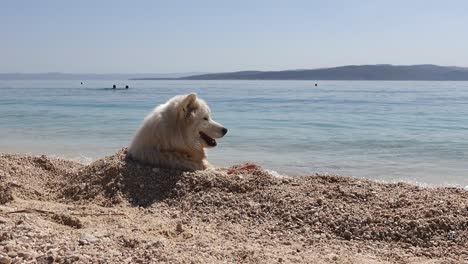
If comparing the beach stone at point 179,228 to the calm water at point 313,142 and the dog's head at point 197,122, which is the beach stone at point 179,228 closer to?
the dog's head at point 197,122

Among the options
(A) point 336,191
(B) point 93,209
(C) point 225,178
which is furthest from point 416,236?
(B) point 93,209

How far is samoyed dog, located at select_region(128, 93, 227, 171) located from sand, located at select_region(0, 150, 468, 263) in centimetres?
27

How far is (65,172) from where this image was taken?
310 inches

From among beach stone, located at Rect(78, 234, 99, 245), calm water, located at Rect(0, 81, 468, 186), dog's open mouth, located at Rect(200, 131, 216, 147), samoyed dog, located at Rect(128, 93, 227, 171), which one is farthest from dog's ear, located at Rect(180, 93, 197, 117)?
calm water, located at Rect(0, 81, 468, 186)

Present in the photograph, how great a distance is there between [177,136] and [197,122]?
345 millimetres

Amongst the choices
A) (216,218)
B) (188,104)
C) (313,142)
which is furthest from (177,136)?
(313,142)

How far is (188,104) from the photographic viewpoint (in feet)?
24.4

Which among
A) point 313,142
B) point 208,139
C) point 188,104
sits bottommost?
point 313,142

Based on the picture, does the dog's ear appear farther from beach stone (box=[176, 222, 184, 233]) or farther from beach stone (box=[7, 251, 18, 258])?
beach stone (box=[7, 251, 18, 258])

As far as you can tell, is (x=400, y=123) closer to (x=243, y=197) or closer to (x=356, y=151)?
(x=356, y=151)

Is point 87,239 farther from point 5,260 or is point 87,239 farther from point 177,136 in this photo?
point 177,136

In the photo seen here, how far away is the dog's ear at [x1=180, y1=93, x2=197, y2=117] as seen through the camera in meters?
7.32

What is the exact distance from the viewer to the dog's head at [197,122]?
7.39 meters

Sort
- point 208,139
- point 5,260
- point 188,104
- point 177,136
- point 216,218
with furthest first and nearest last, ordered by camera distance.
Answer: point 208,139 < point 188,104 < point 177,136 < point 216,218 < point 5,260
